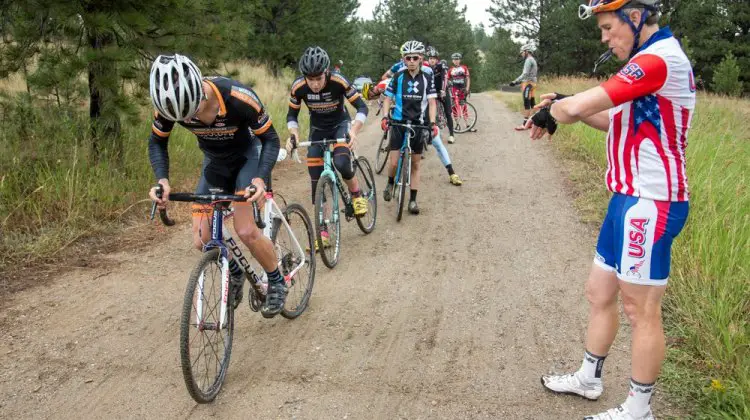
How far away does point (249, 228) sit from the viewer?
3805mm

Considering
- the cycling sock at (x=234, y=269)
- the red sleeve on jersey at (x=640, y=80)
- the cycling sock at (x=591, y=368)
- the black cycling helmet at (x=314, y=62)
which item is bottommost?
the cycling sock at (x=591, y=368)

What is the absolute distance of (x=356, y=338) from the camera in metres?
4.20

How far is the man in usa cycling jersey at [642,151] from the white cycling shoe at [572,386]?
38cm

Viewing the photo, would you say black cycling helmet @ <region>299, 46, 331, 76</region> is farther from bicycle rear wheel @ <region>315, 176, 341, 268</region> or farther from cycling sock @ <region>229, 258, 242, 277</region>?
cycling sock @ <region>229, 258, 242, 277</region>

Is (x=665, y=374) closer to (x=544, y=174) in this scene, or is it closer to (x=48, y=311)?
(x=48, y=311)

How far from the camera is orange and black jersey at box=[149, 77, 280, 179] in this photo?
145 inches

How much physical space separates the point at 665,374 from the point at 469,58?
5868 centimetres

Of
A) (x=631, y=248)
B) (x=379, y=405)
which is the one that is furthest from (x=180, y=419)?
(x=631, y=248)

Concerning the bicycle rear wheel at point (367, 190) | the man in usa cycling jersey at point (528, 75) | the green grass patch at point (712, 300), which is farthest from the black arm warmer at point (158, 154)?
the man in usa cycling jersey at point (528, 75)

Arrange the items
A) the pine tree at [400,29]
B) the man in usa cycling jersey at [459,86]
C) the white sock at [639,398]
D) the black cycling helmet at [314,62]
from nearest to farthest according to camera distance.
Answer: the white sock at [639,398]
the black cycling helmet at [314,62]
the man in usa cycling jersey at [459,86]
the pine tree at [400,29]

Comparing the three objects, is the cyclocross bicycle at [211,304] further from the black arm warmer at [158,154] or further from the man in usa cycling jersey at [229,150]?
the black arm warmer at [158,154]

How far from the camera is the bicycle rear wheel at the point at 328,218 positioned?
5516 millimetres

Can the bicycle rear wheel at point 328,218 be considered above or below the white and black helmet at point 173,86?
below

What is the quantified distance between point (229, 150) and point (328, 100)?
2.46m
